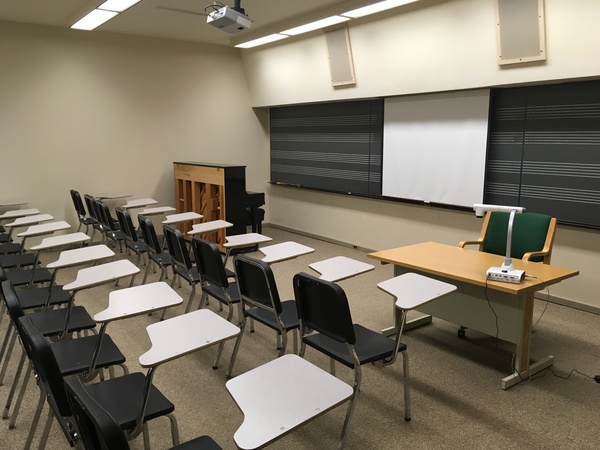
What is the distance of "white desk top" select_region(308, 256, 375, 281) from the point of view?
9.55 feet

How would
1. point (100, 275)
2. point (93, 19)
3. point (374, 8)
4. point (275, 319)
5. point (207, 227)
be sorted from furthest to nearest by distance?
1. point (93, 19)
2. point (374, 8)
3. point (207, 227)
4. point (275, 319)
5. point (100, 275)

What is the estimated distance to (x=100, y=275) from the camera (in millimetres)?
2846

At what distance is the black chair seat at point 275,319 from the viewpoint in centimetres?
287

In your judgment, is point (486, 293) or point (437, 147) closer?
point (486, 293)

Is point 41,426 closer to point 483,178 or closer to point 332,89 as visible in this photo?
point 483,178

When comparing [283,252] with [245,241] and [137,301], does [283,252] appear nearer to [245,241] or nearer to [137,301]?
[245,241]

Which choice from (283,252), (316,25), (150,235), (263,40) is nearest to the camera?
(283,252)

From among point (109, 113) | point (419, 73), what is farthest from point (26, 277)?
point (419, 73)

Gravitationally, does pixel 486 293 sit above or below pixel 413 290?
below

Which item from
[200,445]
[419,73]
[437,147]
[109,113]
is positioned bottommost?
[200,445]

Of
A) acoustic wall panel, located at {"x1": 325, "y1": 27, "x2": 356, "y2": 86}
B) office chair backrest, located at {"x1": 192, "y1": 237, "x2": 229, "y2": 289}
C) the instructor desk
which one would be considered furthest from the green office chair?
acoustic wall panel, located at {"x1": 325, "y1": 27, "x2": 356, "y2": 86}

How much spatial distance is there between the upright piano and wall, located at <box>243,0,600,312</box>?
1.23m

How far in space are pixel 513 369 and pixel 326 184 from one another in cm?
440

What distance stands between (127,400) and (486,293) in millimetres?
2346
